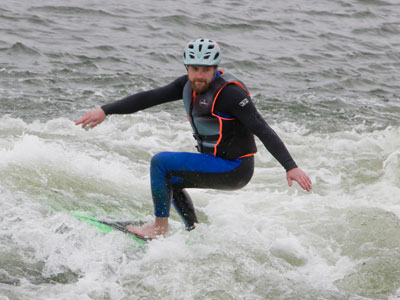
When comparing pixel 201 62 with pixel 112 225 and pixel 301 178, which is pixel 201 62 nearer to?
pixel 301 178

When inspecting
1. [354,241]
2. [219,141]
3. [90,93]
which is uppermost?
[219,141]

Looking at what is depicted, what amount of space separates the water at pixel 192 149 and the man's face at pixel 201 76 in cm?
150

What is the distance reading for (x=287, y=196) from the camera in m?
7.94

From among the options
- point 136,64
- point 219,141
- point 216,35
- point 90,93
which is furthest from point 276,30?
point 219,141

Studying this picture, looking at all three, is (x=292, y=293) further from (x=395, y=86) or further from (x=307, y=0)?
(x=307, y=0)

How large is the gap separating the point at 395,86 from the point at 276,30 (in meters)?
4.05

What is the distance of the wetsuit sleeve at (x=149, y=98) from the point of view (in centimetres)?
586

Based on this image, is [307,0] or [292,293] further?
[307,0]

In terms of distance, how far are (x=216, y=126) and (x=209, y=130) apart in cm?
8

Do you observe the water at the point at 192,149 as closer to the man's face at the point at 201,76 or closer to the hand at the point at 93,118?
the hand at the point at 93,118

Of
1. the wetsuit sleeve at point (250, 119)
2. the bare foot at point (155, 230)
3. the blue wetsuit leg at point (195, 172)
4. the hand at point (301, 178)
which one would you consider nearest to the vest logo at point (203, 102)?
the wetsuit sleeve at point (250, 119)

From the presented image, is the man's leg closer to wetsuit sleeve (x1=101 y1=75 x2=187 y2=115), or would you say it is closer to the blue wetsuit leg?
the blue wetsuit leg

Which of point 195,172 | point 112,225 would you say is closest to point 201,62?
point 195,172

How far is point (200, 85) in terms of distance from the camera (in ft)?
17.8
